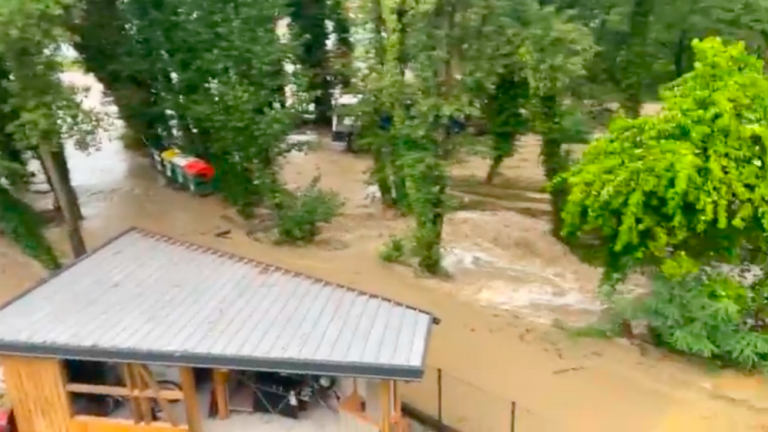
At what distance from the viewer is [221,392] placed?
31.6 ft

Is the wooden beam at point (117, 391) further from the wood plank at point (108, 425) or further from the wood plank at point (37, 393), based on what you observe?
the wood plank at point (108, 425)

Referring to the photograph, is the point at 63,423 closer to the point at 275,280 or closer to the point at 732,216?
the point at 275,280

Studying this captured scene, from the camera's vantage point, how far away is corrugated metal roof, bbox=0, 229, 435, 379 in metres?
8.92

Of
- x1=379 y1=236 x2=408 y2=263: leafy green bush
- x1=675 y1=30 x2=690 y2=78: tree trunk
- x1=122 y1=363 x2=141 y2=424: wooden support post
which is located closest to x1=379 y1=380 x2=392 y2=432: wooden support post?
x1=122 y1=363 x2=141 y2=424: wooden support post

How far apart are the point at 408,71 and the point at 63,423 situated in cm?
936

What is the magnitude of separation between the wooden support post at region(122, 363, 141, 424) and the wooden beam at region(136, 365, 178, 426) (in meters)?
0.15

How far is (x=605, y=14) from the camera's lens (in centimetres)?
1883

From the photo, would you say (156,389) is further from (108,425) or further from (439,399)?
(439,399)

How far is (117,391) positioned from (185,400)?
0.85 meters

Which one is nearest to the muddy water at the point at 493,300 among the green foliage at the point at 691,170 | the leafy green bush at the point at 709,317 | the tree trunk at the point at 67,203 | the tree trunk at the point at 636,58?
the leafy green bush at the point at 709,317

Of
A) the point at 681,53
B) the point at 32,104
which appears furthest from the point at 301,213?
the point at 681,53

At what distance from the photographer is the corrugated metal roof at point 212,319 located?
8922 mm

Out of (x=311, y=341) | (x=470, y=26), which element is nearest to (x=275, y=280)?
(x=311, y=341)

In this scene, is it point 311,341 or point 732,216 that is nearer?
point 311,341
